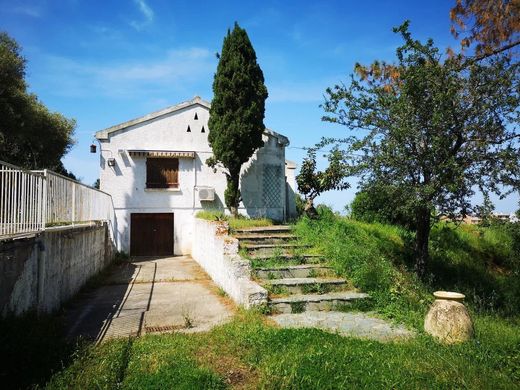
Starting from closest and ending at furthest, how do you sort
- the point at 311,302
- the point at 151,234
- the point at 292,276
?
1. the point at 311,302
2. the point at 292,276
3. the point at 151,234

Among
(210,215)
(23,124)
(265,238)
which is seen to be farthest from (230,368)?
(23,124)

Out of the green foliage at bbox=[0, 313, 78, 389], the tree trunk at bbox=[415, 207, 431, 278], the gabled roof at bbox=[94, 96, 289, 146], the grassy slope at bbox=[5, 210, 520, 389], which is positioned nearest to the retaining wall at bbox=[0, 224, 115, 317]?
the green foliage at bbox=[0, 313, 78, 389]

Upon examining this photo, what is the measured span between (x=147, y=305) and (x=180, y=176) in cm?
937

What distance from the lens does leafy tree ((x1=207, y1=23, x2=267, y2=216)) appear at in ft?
48.9

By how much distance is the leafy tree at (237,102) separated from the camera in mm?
14898

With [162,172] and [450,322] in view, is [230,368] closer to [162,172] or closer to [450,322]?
[450,322]

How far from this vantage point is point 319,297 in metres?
7.86

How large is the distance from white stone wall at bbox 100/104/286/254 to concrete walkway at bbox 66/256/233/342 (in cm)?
416

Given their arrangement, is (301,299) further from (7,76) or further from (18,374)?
(7,76)

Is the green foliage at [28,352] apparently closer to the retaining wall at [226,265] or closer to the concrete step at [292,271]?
the retaining wall at [226,265]

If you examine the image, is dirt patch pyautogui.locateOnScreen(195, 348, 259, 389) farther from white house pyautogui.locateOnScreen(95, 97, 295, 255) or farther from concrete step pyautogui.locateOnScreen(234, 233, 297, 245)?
white house pyautogui.locateOnScreen(95, 97, 295, 255)

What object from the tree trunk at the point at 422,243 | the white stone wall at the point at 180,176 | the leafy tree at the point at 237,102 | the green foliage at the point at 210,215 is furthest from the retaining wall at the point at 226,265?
the tree trunk at the point at 422,243

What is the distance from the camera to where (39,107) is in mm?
19922

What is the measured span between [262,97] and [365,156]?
6.80 m
